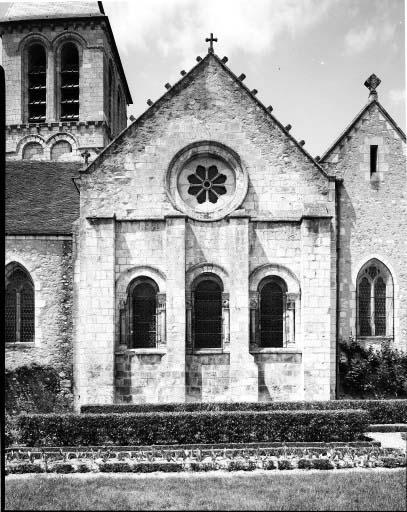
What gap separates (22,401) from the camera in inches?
826

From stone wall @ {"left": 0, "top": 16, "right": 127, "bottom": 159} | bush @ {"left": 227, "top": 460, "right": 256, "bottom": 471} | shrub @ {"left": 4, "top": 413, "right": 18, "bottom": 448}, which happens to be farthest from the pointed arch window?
stone wall @ {"left": 0, "top": 16, "right": 127, "bottom": 159}

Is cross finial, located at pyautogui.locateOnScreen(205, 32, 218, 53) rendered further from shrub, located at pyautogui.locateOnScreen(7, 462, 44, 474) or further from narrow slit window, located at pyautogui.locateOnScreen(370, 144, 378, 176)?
shrub, located at pyautogui.locateOnScreen(7, 462, 44, 474)

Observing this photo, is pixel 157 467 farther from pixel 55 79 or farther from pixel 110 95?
pixel 110 95

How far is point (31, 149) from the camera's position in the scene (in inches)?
1331

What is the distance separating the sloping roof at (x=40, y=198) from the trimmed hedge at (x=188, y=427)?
807 cm

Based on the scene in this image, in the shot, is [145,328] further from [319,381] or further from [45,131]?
Answer: [45,131]

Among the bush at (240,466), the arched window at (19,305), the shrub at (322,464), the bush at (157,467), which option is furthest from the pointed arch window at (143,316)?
the shrub at (322,464)

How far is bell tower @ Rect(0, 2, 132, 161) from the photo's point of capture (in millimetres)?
33625

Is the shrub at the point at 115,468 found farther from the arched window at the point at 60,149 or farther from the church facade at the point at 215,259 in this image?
the arched window at the point at 60,149

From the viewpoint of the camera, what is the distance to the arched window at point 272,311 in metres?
20.6

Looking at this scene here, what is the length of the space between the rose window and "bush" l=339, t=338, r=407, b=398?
23.5ft

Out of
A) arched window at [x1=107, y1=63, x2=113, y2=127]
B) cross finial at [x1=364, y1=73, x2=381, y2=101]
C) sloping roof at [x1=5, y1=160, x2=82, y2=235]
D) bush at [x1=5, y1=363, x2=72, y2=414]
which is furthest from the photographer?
arched window at [x1=107, y1=63, x2=113, y2=127]

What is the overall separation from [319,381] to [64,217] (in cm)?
1164

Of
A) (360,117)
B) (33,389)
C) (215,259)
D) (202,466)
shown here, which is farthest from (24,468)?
(360,117)
